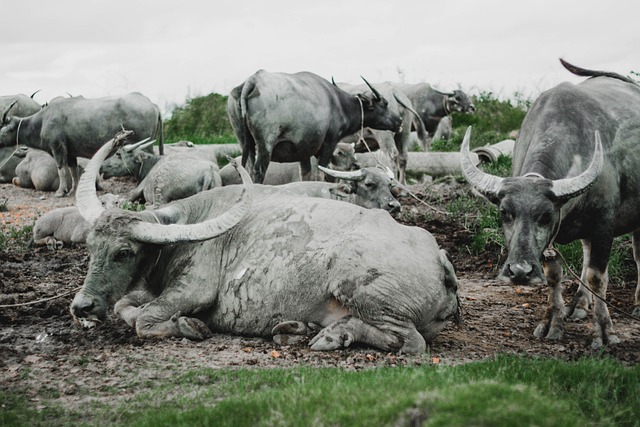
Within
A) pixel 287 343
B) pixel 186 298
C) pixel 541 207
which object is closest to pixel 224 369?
pixel 287 343

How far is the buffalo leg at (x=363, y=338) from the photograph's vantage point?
19.1 feet

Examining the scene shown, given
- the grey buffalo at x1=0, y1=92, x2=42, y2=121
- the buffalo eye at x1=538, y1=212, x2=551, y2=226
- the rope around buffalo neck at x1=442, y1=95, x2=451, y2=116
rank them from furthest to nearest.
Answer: the rope around buffalo neck at x1=442, y1=95, x2=451, y2=116
the grey buffalo at x1=0, y1=92, x2=42, y2=121
the buffalo eye at x1=538, y1=212, x2=551, y2=226

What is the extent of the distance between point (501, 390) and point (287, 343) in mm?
2516

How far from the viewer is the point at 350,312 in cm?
606

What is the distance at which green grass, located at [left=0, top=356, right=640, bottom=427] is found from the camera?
370 centimetres

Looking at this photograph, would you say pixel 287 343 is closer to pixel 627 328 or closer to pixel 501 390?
pixel 501 390

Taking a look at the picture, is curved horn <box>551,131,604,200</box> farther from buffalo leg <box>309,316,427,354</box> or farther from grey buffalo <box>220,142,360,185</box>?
grey buffalo <box>220,142,360,185</box>

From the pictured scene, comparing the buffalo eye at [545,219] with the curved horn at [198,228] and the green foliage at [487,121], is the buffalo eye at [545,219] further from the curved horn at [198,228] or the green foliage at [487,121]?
the green foliage at [487,121]

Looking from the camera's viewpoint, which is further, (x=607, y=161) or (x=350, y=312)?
(x=607, y=161)

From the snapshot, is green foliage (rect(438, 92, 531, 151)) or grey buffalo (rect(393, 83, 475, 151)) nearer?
green foliage (rect(438, 92, 531, 151))

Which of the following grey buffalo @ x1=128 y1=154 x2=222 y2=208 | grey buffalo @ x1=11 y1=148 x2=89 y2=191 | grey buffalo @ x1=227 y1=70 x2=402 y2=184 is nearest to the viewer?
grey buffalo @ x1=227 y1=70 x2=402 y2=184

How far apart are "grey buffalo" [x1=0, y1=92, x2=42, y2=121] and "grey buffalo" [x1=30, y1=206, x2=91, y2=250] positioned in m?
7.60

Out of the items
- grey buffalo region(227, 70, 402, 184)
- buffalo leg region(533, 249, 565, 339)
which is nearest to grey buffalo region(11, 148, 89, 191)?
grey buffalo region(227, 70, 402, 184)

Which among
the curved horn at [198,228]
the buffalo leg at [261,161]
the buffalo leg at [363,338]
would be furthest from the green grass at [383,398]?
the buffalo leg at [261,161]
